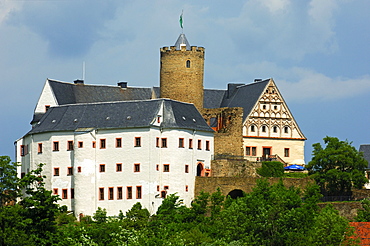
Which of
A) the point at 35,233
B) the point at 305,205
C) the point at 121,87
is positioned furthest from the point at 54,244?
the point at 121,87

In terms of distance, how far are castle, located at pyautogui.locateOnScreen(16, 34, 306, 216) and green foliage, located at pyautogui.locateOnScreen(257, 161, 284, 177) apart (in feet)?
8.64

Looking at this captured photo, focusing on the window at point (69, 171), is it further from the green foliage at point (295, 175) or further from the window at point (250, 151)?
the green foliage at point (295, 175)

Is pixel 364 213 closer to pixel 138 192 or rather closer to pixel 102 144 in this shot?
pixel 138 192

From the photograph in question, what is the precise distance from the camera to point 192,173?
112188mm

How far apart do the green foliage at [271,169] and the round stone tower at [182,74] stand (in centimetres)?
918

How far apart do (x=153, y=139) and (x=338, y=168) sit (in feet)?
53.7

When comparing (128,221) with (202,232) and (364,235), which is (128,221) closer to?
(202,232)

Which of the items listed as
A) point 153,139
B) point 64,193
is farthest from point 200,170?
point 64,193

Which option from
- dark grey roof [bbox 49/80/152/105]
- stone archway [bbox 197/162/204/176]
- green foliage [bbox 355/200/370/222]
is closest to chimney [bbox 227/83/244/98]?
dark grey roof [bbox 49/80/152/105]

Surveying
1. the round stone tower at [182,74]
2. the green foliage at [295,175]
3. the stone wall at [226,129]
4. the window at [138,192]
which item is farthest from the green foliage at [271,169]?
the window at [138,192]

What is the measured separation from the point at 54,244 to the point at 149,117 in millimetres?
27346

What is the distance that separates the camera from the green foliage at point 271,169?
114500 millimetres

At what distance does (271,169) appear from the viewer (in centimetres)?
11512

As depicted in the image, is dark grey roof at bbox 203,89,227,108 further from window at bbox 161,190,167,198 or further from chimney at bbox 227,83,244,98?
window at bbox 161,190,167,198
